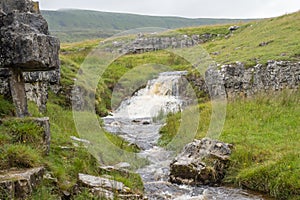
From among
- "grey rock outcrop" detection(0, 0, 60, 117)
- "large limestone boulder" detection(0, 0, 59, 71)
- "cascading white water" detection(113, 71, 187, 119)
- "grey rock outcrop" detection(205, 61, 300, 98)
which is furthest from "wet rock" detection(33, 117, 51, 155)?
"cascading white water" detection(113, 71, 187, 119)

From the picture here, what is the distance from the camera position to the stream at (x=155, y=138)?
10195mm

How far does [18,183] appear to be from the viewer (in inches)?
252

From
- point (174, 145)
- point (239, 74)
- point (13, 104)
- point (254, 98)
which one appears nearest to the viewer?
point (13, 104)

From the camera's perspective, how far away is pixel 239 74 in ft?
79.7

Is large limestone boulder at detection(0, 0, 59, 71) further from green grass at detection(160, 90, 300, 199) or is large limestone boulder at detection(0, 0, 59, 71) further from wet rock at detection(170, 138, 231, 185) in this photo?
green grass at detection(160, 90, 300, 199)

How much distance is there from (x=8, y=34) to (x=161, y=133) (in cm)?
1033

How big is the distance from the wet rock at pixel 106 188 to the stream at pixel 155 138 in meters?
1.59

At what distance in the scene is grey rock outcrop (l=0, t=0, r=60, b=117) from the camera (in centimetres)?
844

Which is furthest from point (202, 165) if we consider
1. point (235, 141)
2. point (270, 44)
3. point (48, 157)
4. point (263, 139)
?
point (270, 44)

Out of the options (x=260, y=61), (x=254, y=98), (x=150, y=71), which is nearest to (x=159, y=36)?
(x=150, y=71)

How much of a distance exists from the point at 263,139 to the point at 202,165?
109 inches

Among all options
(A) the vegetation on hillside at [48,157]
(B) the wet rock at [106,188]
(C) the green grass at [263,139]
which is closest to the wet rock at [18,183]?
(A) the vegetation on hillside at [48,157]

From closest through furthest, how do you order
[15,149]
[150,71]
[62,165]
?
[15,149], [62,165], [150,71]

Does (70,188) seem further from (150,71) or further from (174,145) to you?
(150,71)
